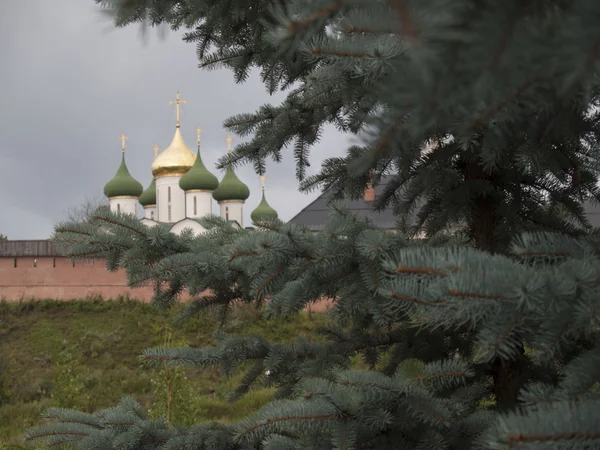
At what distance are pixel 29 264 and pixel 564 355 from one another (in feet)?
46.4

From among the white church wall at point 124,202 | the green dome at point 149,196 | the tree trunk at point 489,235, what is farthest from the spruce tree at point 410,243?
the green dome at point 149,196

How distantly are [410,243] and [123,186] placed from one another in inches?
852

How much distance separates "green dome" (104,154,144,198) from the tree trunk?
2092 centimetres

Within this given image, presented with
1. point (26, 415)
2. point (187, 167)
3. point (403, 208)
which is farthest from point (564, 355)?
point (187, 167)

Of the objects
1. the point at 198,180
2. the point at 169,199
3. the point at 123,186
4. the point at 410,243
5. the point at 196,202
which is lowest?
the point at 410,243

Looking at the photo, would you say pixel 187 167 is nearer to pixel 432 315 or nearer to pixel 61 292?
pixel 61 292

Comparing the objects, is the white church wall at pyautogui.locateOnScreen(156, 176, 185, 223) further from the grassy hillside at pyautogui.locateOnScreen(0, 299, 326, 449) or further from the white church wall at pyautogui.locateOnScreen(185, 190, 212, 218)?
the grassy hillside at pyautogui.locateOnScreen(0, 299, 326, 449)

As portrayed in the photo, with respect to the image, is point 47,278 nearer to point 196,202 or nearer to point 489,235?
point 196,202

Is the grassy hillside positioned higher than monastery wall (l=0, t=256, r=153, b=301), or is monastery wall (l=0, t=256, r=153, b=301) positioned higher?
monastery wall (l=0, t=256, r=153, b=301)

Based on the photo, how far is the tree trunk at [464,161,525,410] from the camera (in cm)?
292

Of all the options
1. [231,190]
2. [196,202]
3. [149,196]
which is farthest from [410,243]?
[149,196]

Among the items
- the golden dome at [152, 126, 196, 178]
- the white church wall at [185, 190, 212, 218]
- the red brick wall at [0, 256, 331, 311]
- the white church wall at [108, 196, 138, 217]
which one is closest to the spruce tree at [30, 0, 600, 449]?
the red brick wall at [0, 256, 331, 311]

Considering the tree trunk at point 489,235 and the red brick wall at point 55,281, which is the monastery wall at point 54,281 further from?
the tree trunk at point 489,235

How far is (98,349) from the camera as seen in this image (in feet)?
42.2
